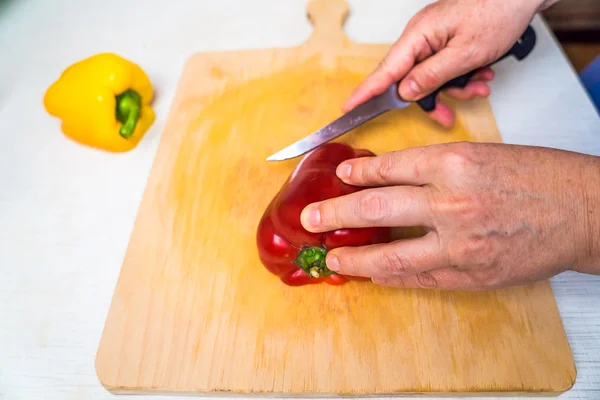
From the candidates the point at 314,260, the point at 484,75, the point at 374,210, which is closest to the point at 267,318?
the point at 314,260

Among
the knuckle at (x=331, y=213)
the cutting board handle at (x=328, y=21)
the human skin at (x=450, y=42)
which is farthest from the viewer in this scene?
the cutting board handle at (x=328, y=21)

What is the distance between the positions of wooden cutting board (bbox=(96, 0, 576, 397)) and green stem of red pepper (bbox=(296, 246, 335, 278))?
63 mm

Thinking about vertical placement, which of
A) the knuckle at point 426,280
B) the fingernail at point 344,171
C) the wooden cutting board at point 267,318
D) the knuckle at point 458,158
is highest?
the knuckle at point 458,158

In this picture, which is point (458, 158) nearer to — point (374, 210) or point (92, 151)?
point (374, 210)

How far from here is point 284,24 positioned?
1.78 m

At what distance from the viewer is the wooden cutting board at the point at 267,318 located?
3.34ft

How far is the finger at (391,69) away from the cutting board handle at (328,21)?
32cm

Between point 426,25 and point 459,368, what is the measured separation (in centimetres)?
92

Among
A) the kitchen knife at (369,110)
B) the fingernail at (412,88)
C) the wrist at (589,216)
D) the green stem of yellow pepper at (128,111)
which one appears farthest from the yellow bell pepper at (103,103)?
the wrist at (589,216)

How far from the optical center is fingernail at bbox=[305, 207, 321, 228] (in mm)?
1015

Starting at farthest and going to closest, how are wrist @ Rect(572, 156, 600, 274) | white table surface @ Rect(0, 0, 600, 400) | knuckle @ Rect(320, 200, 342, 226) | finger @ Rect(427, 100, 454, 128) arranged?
finger @ Rect(427, 100, 454, 128)
white table surface @ Rect(0, 0, 600, 400)
knuckle @ Rect(320, 200, 342, 226)
wrist @ Rect(572, 156, 600, 274)

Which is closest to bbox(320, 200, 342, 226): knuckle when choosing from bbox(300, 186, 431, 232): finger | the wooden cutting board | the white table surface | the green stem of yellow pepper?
bbox(300, 186, 431, 232): finger

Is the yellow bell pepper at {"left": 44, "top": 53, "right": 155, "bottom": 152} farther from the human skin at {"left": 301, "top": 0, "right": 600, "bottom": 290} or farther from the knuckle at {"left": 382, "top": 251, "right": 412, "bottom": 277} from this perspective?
the knuckle at {"left": 382, "top": 251, "right": 412, "bottom": 277}

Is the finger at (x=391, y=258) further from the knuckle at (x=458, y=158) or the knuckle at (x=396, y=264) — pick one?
the knuckle at (x=458, y=158)
